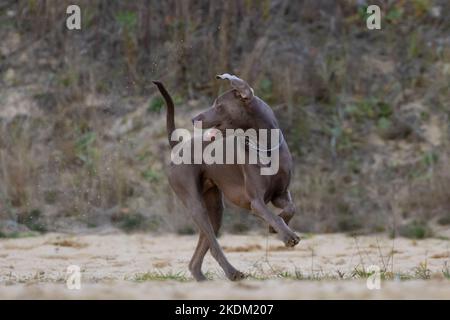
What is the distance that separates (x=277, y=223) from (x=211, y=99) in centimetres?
641

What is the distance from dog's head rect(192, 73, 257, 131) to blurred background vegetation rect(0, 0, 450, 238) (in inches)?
159

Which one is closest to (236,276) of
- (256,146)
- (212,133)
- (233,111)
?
(256,146)

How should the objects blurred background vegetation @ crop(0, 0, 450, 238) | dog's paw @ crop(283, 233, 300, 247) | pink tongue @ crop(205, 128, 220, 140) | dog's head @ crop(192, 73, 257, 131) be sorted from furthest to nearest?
blurred background vegetation @ crop(0, 0, 450, 238) → pink tongue @ crop(205, 128, 220, 140) → dog's head @ crop(192, 73, 257, 131) → dog's paw @ crop(283, 233, 300, 247)

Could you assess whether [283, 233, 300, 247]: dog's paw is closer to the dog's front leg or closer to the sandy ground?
the dog's front leg

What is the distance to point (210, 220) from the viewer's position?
7.64 m

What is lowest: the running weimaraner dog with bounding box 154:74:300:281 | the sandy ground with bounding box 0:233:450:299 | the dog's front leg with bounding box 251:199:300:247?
the sandy ground with bounding box 0:233:450:299

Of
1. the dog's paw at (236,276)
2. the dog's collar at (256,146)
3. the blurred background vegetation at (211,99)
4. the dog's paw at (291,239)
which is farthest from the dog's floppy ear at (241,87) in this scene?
the blurred background vegetation at (211,99)

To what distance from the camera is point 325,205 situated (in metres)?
11.6

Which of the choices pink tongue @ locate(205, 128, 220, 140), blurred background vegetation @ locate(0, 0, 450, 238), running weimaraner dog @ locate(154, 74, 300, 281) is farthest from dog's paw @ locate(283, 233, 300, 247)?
blurred background vegetation @ locate(0, 0, 450, 238)

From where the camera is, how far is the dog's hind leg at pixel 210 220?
7.55 metres

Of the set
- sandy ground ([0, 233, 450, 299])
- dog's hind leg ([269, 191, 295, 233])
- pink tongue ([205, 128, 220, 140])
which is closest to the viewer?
sandy ground ([0, 233, 450, 299])

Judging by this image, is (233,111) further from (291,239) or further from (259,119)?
(291,239)

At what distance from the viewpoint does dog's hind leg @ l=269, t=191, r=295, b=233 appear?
7.15m

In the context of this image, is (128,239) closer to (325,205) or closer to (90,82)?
(325,205)
